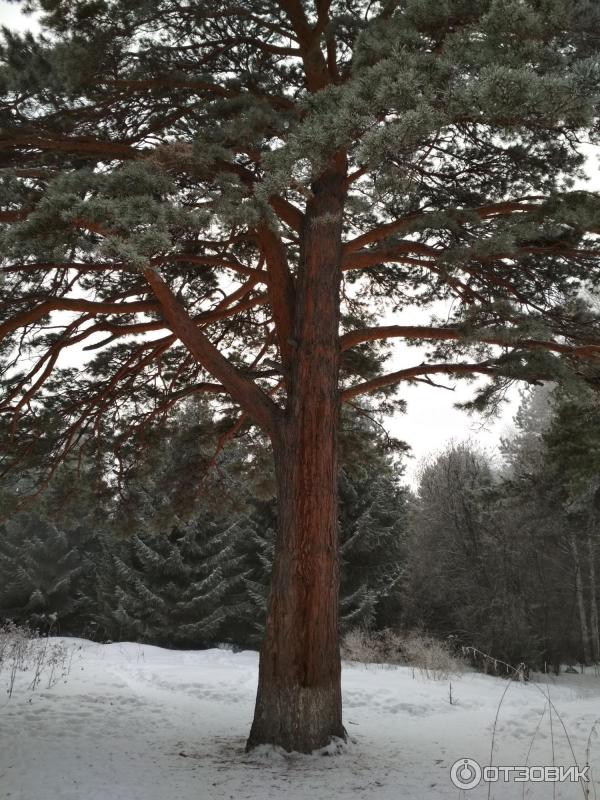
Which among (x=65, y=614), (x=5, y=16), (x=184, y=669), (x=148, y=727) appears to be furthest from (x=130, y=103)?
(x=65, y=614)

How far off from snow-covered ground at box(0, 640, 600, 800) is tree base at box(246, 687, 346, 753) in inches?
5.7

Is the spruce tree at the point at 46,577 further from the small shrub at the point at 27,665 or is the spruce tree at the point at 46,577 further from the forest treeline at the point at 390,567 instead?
the small shrub at the point at 27,665

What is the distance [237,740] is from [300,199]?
5716 mm

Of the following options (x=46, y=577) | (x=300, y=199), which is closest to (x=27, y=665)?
(x=300, y=199)

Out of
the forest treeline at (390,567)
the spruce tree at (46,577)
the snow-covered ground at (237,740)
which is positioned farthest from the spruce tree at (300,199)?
the spruce tree at (46,577)

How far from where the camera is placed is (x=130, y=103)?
6.27 m

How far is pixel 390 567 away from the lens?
17656 millimetres

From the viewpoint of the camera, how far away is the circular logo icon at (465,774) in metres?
4.07

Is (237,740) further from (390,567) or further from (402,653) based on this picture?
(390,567)

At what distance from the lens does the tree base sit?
5.04 metres

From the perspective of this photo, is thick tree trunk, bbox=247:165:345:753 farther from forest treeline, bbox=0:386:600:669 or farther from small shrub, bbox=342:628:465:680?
small shrub, bbox=342:628:465:680

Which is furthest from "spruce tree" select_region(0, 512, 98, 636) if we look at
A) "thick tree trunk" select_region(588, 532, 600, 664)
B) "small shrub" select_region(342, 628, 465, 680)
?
"thick tree trunk" select_region(588, 532, 600, 664)

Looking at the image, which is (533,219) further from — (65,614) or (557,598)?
(65,614)

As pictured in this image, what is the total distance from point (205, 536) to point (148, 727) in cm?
1305
